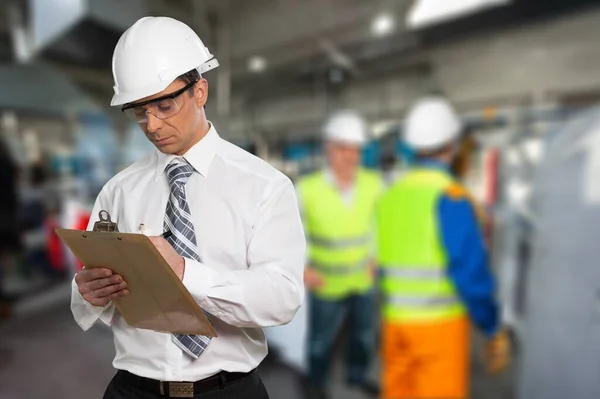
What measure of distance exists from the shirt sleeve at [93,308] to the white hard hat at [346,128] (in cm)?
78

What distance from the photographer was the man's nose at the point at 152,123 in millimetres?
330

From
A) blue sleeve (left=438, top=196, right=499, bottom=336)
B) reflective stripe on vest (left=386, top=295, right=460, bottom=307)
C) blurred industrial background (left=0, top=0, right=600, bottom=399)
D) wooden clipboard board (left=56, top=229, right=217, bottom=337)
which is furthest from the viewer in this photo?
reflective stripe on vest (left=386, top=295, right=460, bottom=307)

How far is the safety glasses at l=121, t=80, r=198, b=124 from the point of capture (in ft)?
1.08

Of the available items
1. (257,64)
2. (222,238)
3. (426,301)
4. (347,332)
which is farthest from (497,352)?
(222,238)

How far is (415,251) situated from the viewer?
119cm

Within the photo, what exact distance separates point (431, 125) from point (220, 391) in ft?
2.97

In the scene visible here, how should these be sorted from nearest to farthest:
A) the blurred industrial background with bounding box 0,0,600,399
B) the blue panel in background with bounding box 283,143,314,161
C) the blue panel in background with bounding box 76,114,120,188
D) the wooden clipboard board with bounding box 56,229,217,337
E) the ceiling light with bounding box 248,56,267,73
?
the wooden clipboard board with bounding box 56,229,217,337 → the blue panel in background with bounding box 76,114,120,188 → the ceiling light with bounding box 248,56,267,73 → the blurred industrial background with bounding box 0,0,600,399 → the blue panel in background with bounding box 283,143,314,161

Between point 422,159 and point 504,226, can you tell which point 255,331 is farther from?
point 504,226

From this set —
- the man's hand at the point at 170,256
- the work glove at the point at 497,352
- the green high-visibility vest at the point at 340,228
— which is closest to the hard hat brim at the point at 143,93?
the man's hand at the point at 170,256

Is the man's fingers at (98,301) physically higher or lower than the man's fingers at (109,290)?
lower

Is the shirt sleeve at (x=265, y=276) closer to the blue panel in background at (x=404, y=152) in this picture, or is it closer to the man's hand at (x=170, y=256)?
the man's hand at (x=170, y=256)

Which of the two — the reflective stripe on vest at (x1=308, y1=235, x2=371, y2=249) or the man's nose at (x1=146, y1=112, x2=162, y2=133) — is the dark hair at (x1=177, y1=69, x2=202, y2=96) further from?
the reflective stripe on vest at (x1=308, y1=235, x2=371, y2=249)

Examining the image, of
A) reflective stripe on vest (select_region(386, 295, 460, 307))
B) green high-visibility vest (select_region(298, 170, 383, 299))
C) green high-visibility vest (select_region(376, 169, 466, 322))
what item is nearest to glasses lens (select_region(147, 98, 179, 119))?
green high-visibility vest (select_region(298, 170, 383, 299))

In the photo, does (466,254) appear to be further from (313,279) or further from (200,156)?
(200,156)
